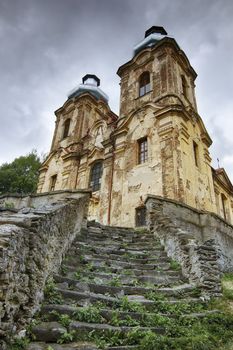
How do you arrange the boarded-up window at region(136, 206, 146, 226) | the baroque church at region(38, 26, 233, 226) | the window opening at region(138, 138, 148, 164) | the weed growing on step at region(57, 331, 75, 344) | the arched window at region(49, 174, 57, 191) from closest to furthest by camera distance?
the weed growing on step at region(57, 331, 75, 344) < the boarded-up window at region(136, 206, 146, 226) < the baroque church at region(38, 26, 233, 226) < the window opening at region(138, 138, 148, 164) < the arched window at region(49, 174, 57, 191)

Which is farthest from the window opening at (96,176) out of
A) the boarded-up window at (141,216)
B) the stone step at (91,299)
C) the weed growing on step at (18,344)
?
the weed growing on step at (18,344)

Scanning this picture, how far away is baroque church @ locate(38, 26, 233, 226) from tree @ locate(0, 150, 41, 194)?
23.6 ft

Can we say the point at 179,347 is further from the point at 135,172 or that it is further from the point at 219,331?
the point at 135,172

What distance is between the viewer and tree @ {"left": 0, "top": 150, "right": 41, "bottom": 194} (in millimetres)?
31359

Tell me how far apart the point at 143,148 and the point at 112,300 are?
504 inches

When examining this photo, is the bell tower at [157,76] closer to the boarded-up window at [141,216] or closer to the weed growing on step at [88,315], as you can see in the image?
the boarded-up window at [141,216]

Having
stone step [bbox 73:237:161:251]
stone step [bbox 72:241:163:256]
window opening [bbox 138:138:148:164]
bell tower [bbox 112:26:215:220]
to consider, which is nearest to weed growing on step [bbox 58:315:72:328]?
stone step [bbox 72:241:163:256]

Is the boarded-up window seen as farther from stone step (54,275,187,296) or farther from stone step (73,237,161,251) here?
stone step (54,275,187,296)

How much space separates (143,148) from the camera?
58.2ft

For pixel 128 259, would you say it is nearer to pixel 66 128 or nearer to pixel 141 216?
pixel 141 216

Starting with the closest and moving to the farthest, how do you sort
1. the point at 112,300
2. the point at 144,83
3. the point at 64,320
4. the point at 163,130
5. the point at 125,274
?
→ the point at 64,320 → the point at 112,300 → the point at 125,274 → the point at 163,130 → the point at 144,83

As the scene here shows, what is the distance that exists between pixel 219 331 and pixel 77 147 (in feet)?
66.3

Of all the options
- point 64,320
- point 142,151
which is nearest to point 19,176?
point 142,151

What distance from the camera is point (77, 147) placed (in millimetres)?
24078
